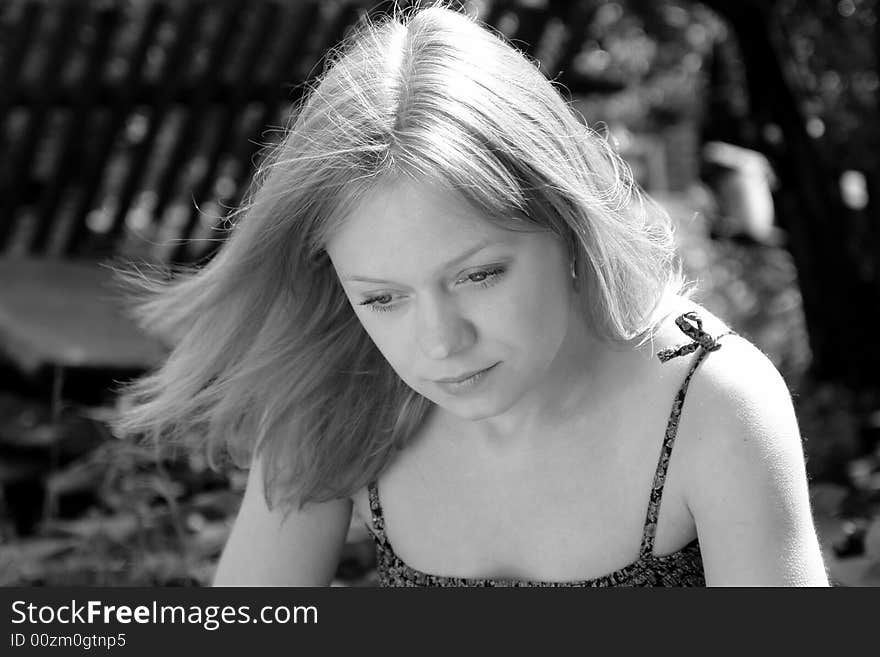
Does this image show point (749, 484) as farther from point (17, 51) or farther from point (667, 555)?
point (17, 51)

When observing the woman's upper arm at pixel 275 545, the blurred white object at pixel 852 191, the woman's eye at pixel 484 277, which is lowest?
the woman's upper arm at pixel 275 545

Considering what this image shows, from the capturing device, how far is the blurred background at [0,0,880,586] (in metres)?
2.96

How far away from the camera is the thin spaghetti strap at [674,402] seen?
75.9 inches

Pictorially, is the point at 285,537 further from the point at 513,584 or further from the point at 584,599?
the point at 584,599

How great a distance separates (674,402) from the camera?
1.94 m

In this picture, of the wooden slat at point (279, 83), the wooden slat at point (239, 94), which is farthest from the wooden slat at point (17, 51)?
the wooden slat at point (279, 83)

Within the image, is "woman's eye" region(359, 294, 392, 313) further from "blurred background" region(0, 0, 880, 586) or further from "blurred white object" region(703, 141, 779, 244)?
"blurred white object" region(703, 141, 779, 244)

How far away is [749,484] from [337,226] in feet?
2.17

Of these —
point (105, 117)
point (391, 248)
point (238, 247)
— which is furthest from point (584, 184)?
point (105, 117)

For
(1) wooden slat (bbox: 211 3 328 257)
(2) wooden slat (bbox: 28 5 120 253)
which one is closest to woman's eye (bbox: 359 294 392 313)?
(1) wooden slat (bbox: 211 3 328 257)

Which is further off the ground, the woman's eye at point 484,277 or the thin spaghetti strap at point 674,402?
the woman's eye at point 484,277

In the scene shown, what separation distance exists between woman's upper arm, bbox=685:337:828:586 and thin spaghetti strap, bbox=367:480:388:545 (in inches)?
21.7

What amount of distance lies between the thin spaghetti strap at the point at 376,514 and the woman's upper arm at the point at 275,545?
7cm

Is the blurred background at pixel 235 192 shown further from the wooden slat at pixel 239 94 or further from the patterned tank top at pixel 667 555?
the patterned tank top at pixel 667 555
